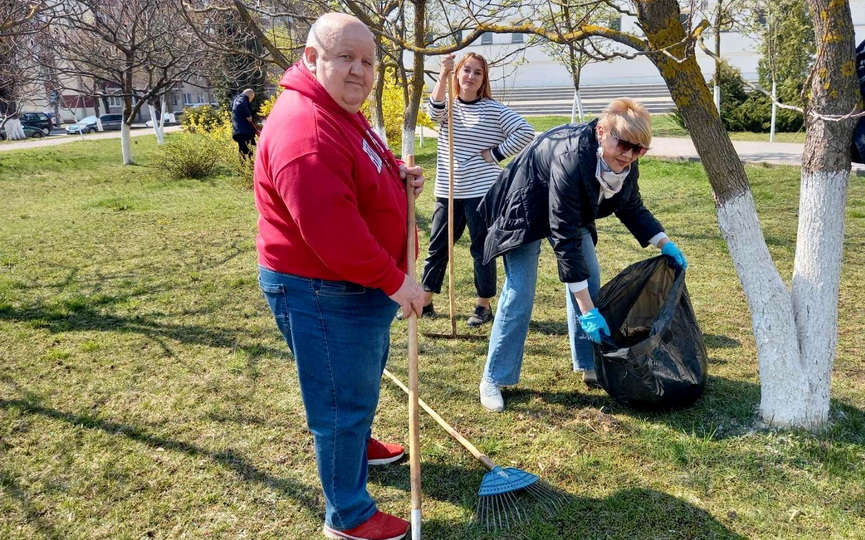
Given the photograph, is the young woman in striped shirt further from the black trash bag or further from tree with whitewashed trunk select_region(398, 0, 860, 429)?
tree with whitewashed trunk select_region(398, 0, 860, 429)

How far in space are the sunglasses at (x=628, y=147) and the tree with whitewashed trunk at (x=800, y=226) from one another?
0.87 ft

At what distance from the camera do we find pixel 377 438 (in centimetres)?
304

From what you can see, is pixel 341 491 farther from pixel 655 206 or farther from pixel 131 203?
pixel 131 203

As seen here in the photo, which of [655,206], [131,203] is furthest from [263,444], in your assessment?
[131,203]

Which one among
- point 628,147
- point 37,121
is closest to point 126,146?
point 628,147

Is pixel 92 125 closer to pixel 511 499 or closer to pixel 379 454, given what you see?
pixel 379 454

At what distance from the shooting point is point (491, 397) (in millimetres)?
3254

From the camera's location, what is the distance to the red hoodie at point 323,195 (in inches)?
70.9

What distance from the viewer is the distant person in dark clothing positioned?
34.8ft

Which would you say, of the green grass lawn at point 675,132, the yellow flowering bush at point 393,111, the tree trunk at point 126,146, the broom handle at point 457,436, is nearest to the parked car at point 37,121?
the tree trunk at point 126,146

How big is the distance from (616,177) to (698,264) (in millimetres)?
3054

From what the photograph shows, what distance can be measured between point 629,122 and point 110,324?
360 cm

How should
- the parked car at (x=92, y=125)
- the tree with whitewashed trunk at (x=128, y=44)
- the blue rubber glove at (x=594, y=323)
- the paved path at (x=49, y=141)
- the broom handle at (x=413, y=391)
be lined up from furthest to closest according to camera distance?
the parked car at (x=92, y=125)
the paved path at (x=49, y=141)
the tree with whitewashed trunk at (x=128, y=44)
the blue rubber glove at (x=594, y=323)
the broom handle at (x=413, y=391)

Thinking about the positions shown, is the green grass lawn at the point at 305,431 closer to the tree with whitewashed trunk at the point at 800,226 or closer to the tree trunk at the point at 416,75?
the tree with whitewashed trunk at the point at 800,226
